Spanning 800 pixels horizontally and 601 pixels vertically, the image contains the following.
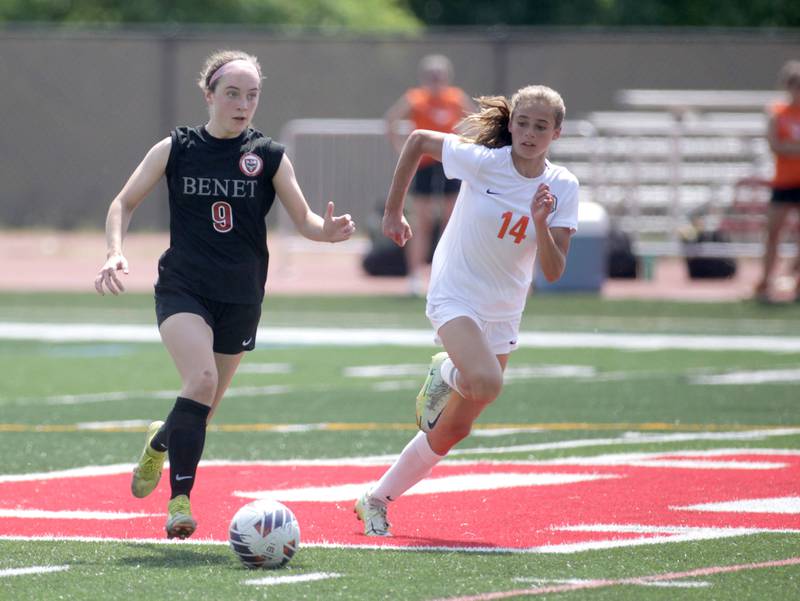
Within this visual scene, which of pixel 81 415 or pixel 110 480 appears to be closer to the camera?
pixel 110 480

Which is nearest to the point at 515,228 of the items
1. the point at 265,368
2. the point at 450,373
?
the point at 450,373

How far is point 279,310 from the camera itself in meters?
19.9

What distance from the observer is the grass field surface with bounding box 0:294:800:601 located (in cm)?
638

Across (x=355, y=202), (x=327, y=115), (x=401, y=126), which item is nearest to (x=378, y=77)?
(x=327, y=115)

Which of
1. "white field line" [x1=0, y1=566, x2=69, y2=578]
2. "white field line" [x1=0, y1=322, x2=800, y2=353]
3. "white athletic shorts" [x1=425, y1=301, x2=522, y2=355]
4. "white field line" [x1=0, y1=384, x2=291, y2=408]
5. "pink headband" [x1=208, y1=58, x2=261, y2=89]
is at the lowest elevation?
"white field line" [x1=0, y1=322, x2=800, y2=353]

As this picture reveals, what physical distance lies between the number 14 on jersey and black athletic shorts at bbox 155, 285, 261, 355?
3.52 feet

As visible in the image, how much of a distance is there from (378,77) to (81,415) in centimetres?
2010

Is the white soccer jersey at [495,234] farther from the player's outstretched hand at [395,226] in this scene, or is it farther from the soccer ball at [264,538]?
the soccer ball at [264,538]

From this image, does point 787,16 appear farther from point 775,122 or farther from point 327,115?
point 775,122

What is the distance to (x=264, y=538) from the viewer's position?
6.52m

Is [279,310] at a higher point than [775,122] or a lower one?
lower

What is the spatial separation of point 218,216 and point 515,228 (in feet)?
4.04

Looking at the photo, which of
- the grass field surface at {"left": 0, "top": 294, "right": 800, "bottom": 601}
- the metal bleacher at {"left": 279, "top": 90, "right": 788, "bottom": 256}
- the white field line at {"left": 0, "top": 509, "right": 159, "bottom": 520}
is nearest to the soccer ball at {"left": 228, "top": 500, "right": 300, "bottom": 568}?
the grass field surface at {"left": 0, "top": 294, "right": 800, "bottom": 601}

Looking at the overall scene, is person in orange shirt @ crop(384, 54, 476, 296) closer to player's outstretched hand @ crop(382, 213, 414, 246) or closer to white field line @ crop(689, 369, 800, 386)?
white field line @ crop(689, 369, 800, 386)
